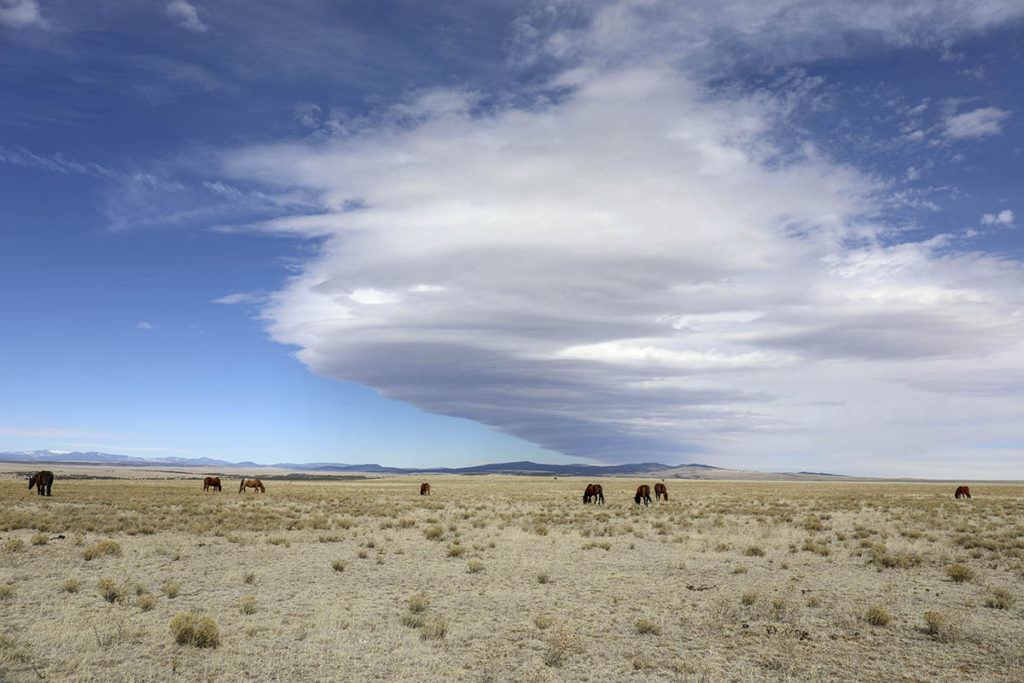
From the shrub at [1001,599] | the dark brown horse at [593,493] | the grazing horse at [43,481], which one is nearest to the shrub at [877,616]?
the shrub at [1001,599]

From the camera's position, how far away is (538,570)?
16344 mm

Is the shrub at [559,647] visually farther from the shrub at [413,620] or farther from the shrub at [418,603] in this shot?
the shrub at [418,603]

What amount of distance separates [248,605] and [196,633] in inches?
86.7

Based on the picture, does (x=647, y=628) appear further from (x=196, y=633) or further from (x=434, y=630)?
(x=196, y=633)

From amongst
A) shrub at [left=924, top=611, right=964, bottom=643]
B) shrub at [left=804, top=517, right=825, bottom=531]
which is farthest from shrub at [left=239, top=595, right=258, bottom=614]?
shrub at [left=804, top=517, right=825, bottom=531]

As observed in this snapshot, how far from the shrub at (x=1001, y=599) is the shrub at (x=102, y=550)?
70.2 ft

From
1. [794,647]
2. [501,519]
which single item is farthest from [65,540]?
[794,647]

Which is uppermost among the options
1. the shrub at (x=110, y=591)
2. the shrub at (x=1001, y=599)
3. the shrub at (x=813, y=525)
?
the shrub at (x=1001, y=599)

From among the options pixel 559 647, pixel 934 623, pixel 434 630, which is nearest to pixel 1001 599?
pixel 934 623

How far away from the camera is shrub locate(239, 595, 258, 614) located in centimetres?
1184

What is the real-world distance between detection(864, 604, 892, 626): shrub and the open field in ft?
0.15

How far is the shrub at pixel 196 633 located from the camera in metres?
9.77

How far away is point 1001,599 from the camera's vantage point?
12.4 m

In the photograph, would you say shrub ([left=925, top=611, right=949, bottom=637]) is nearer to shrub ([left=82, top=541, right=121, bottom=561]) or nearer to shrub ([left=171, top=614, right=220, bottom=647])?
shrub ([left=171, top=614, right=220, bottom=647])
